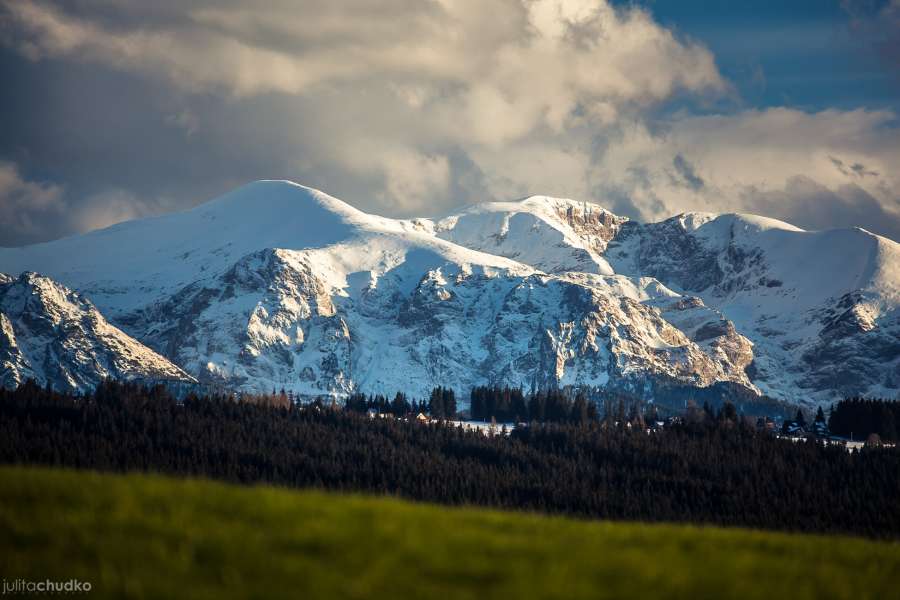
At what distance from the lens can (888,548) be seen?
3472 cm

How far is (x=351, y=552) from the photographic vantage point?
25.9 metres

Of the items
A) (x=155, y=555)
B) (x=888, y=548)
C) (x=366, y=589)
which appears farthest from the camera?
(x=888, y=548)

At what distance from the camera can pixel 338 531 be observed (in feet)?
90.1

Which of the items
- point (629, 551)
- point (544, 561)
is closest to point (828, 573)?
point (629, 551)

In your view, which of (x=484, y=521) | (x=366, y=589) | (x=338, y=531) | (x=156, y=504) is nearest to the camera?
(x=366, y=589)

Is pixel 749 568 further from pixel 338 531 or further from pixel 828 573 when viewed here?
pixel 338 531

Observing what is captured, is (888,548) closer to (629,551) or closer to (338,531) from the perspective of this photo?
(629,551)

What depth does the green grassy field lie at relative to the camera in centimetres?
2397

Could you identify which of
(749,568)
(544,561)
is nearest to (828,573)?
(749,568)

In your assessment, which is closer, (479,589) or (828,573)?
(479,589)

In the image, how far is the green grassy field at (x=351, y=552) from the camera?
24.0 m

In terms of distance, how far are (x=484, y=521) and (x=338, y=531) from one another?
5.49 m

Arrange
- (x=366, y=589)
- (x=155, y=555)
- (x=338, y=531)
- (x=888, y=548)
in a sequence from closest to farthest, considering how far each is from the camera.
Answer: (x=366, y=589) < (x=155, y=555) < (x=338, y=531) < (x=888, y=548)

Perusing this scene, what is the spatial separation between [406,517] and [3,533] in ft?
32.6
